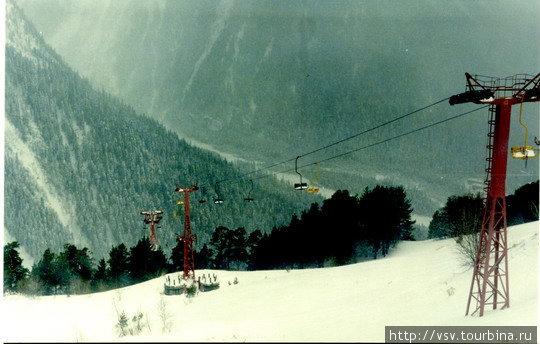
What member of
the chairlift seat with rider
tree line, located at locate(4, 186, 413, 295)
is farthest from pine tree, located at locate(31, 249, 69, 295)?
the chairlift seat with rider

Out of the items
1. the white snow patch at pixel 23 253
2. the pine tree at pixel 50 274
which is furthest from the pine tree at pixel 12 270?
the white snow patch at pixel 23 253

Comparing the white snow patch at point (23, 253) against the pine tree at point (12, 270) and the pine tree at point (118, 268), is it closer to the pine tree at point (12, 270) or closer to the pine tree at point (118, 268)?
the pine tree at point (118, 268)

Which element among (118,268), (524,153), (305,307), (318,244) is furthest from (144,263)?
(524,153)

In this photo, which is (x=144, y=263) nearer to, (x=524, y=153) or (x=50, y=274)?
(x=50, y=274)

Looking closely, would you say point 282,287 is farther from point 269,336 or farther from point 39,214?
point 39,214

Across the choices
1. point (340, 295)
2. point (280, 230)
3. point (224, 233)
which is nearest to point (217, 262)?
point (224, 233)

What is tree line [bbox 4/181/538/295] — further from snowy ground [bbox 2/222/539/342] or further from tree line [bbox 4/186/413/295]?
snowy ground [bbox 2/222/539/342]

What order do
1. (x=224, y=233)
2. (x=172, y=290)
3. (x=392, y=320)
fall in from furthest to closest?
1. (x=224, y=233)
2. (x=172, y=290)
3. (x=392, y=320)

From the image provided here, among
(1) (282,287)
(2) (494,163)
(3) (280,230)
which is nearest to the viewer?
(2) (494,163)
